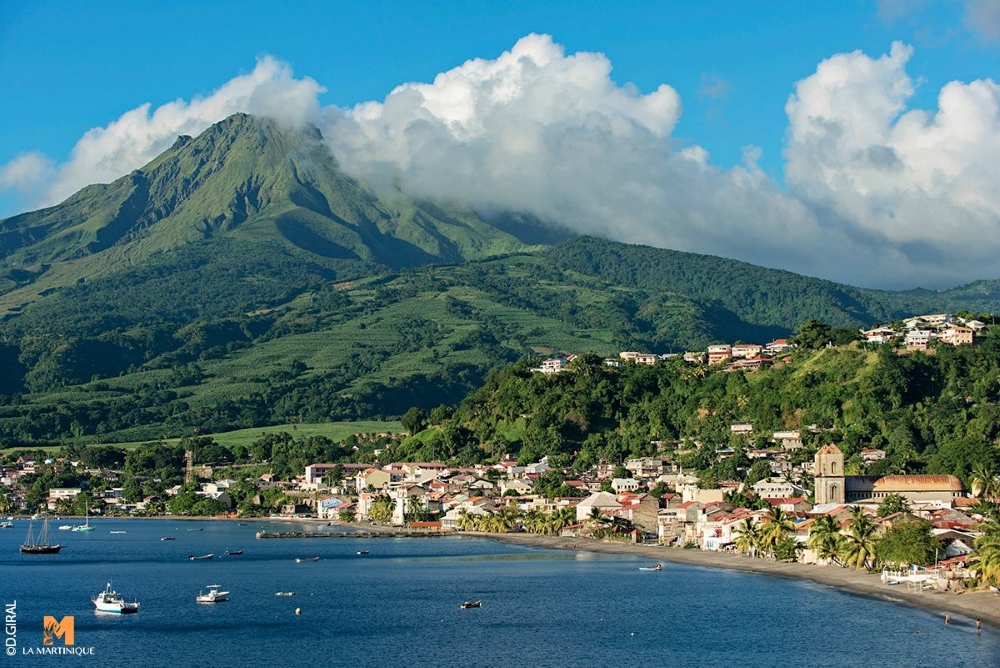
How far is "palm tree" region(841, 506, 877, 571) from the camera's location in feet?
292

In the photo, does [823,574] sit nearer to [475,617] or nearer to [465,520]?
[475,617]

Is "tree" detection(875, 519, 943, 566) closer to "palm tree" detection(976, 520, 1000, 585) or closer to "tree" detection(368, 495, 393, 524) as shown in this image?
"palm tree" detection(976, 520, 1000, 585)

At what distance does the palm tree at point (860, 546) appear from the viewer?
89.1 metres

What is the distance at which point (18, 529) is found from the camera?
168125 millimetres

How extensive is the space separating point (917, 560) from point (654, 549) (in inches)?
1386

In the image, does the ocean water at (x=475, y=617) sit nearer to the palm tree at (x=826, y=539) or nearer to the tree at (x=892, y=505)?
the palm tree at (x=826, y=539)

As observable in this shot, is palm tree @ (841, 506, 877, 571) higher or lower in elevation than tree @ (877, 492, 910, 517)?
lower

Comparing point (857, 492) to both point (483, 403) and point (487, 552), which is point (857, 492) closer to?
point (487, 552)

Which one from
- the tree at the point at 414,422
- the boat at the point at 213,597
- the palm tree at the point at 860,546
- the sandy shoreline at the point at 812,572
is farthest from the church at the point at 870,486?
the tree at the point at 414,422

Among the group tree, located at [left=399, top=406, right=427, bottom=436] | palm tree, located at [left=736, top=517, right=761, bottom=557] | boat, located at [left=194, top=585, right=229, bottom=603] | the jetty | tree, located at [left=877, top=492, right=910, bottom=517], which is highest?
tree, located at [left=399, top=406, right=427, bottom=436]

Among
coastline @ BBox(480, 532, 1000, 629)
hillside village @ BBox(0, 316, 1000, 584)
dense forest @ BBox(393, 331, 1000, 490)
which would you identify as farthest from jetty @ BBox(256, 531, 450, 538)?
dense forest @ BBox(393, 331, 1000, 490)

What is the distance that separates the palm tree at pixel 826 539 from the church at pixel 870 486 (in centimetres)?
2259

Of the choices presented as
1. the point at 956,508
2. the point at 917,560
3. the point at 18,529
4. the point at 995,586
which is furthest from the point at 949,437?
the point at 18,529

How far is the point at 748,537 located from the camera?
4131 inches
